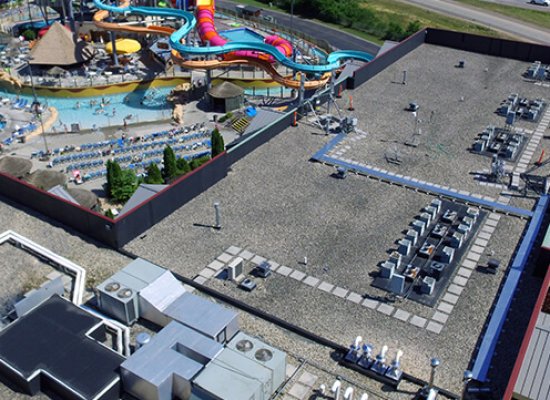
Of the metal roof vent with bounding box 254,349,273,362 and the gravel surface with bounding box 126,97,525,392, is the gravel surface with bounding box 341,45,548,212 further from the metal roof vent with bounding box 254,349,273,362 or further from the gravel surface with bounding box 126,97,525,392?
the metal roof vent with bounding box 254,349,273,362

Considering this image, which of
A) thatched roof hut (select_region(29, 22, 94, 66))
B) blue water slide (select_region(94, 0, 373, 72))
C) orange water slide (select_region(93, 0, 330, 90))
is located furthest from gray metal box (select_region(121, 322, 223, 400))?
thatched roof hut (select_region(29, 22, 94, 66))

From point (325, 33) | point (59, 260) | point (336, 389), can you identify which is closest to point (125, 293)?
point (59, 260)

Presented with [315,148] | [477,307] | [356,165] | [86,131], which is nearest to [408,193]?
[356,165]

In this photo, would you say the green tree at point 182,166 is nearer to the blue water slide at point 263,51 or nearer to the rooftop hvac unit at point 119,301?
the blue water slide at point 263,51

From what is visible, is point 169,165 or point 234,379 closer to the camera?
point 234,379

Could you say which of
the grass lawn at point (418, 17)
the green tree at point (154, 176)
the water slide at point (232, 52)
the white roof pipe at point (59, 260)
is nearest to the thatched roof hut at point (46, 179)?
the green tree at point (154, 176)

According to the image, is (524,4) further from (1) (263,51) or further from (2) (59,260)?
(2) (59,260)
